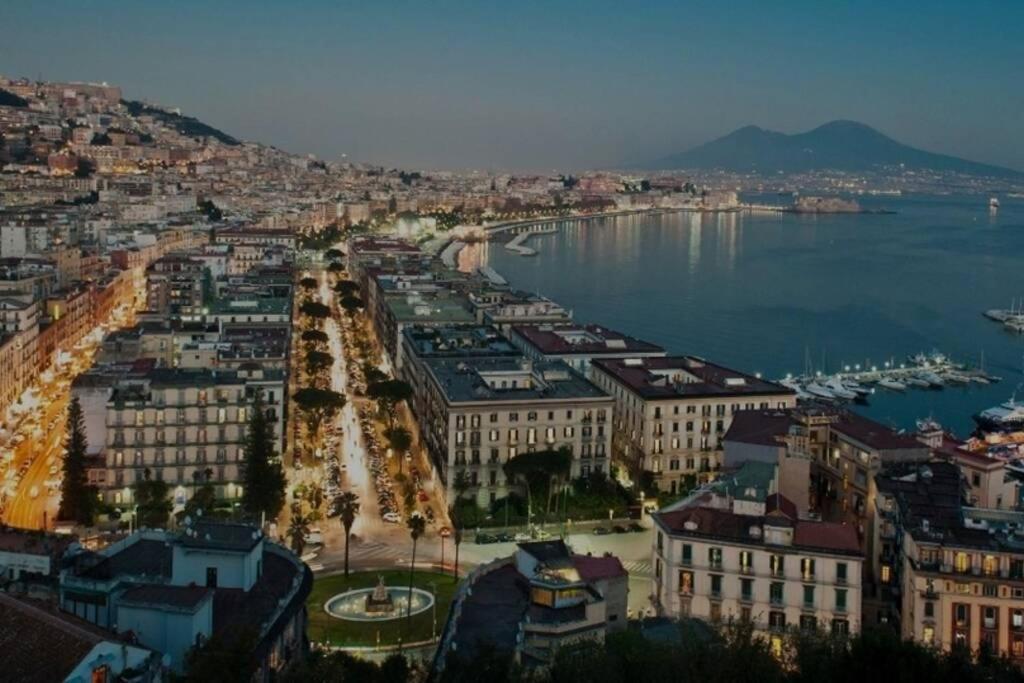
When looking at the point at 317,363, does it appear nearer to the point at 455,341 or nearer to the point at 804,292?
the point at 455,341

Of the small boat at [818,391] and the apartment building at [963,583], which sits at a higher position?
the apartment building at [963,583]

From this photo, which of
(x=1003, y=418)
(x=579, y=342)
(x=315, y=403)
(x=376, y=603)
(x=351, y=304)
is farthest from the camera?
(x=351, y=304)

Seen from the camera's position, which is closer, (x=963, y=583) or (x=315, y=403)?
(x=963, y=583)

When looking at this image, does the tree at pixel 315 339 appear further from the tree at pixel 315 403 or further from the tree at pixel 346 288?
the tree at pixel 346 288

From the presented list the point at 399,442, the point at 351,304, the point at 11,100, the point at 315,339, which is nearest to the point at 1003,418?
the point at 399,442

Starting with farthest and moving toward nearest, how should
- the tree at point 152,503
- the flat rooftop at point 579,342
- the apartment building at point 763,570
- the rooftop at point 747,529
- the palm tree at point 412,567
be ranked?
the flat rooftop at point 579,342, the tree at point 152,503, the palm tree at point 412,567, the rooftop at point 747,529, the apartment building at point 763,570

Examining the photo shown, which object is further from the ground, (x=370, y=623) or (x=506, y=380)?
(x=506, y=380)

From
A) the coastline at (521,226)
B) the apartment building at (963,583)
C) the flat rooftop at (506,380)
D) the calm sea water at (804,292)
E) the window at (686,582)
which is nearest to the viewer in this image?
the apartment building at (963,583)

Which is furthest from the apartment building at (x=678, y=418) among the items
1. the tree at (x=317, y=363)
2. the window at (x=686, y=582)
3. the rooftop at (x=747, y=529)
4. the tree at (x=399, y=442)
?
the tree at (x=317, y=363)
